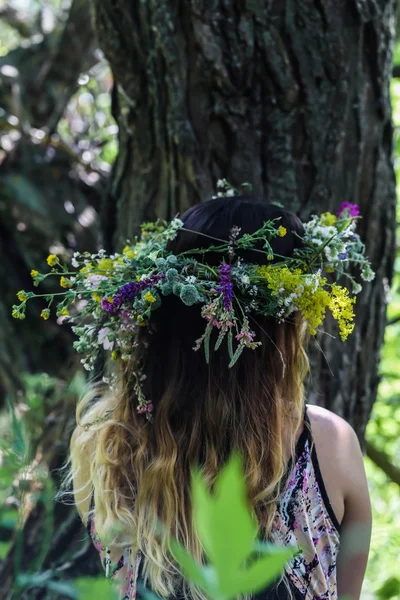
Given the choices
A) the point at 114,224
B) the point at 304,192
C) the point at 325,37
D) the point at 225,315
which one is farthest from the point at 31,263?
the point at 225,315

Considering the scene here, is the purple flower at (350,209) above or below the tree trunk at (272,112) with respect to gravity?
below

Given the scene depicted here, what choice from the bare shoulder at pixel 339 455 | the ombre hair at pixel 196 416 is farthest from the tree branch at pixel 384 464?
the ombre hair at pixel 196 416

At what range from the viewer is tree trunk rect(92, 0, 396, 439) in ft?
5.82

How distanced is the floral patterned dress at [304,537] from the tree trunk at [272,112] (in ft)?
1.28

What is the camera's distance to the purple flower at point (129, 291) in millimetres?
1375

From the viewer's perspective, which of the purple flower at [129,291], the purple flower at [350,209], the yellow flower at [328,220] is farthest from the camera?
the purple flower at [350,209]

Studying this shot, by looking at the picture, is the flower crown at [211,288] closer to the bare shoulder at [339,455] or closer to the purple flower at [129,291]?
the purple flower at [129,291]

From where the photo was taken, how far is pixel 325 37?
1.81 meters

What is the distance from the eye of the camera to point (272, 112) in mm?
1842

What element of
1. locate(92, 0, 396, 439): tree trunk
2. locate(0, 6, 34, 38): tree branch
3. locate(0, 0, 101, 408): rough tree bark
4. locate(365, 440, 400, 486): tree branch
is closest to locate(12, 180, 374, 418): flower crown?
locate(92, 0, 396, 439): tree trunk

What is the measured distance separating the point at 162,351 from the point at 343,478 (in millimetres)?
525

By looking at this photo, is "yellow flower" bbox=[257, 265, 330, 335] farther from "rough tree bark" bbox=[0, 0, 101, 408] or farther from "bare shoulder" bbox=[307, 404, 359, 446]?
"rough tree bark" bbox=[0, 0, 101, 408]

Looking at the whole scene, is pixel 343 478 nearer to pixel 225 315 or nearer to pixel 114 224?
pixel 225 315

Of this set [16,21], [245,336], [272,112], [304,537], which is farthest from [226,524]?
[16,21]
